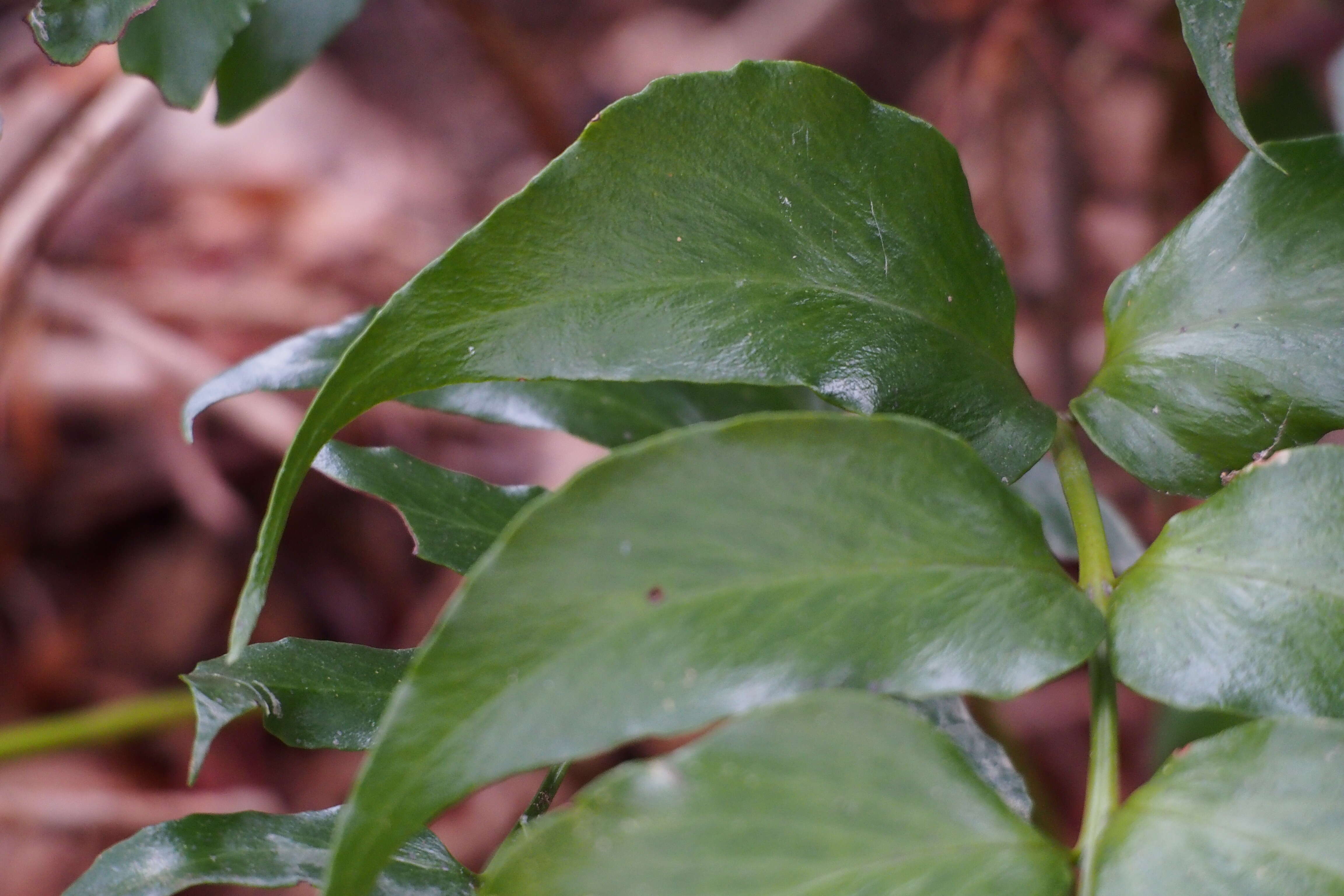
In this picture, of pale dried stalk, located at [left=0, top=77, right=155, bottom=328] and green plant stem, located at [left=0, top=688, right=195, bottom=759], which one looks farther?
green plant stem, located at [left=0, top=688, right=195, bottom=759]

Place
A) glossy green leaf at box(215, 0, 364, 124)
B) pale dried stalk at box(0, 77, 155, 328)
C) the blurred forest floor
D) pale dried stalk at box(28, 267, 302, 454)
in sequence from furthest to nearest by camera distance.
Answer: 1. pale dried stalk at box(28, 267, 302, 454)
2. the blurred forest floor
3. pale dried stalk at box(0, 77, 155, 328)
4. glossy green leaf at box(215, 0, 364, 124)

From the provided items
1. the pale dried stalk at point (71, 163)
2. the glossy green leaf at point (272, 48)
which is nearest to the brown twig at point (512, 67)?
the pale dried stalk at point (71, 163)

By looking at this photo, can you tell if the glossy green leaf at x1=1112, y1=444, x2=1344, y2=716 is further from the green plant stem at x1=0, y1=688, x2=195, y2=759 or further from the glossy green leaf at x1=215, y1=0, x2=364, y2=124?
the green plant stem at x1=0, y1=688, x2=195, y2=759

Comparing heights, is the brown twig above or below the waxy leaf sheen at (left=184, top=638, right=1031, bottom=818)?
above

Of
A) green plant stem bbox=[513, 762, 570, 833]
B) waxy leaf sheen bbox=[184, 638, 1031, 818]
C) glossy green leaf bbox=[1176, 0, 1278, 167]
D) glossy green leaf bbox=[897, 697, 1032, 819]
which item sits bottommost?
glossy green leaf bbox=[897, 697, 1032, 819]

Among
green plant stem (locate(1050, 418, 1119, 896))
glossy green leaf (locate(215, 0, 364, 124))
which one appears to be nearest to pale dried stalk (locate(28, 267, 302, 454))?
glossy green leaf (locate(215, 0, 364, 124))

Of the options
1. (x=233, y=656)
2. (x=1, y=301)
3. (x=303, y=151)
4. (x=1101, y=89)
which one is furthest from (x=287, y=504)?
(x=1101, y=89)

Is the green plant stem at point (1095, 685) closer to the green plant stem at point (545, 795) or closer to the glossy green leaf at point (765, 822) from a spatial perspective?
the glossy green leaf at point (765, 822)
